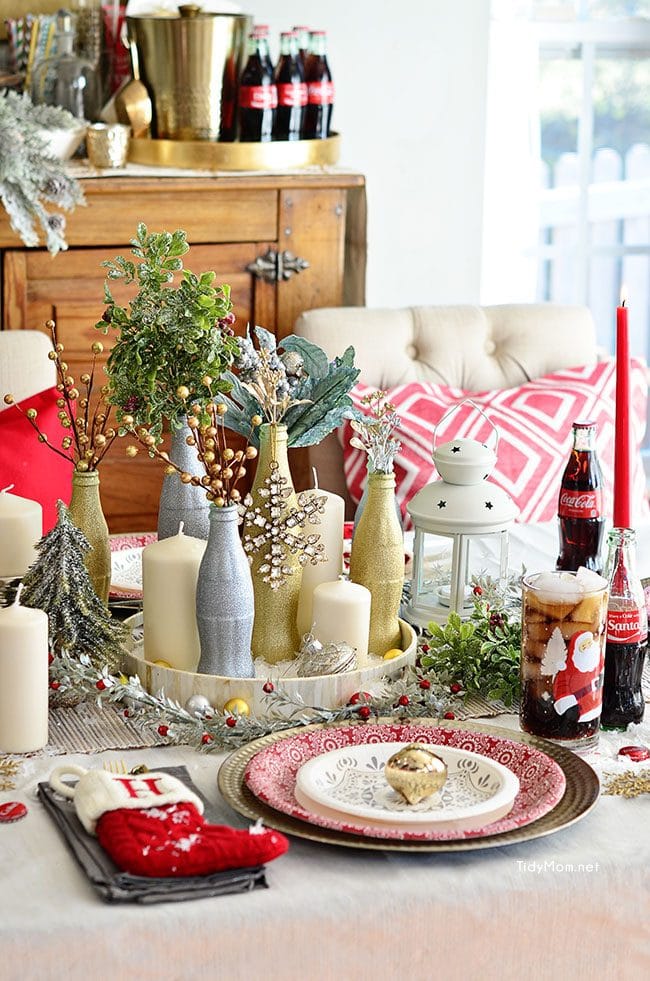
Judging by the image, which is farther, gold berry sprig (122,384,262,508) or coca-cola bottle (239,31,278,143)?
coca-cola bottle (239,31,278,143)

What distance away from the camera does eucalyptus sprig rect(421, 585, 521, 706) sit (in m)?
1.27

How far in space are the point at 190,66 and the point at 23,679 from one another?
1.94 m

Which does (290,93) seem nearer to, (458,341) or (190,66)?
(190,66)

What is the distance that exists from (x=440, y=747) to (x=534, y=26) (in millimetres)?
2933

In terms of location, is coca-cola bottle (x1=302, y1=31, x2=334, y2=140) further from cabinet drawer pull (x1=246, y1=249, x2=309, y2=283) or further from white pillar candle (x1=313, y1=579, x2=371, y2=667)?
white pillar candle (x1=313, y1=579, x2=371, y2=667)

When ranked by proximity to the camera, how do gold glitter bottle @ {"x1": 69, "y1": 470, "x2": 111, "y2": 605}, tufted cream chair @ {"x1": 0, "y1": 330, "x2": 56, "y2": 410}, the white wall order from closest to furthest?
gold glitter bottle @ {"x1": 69, "y1": 470, "x2": 111, "y2": 605} → tufted cream chair @ {"x1": 0, "y1": 330, "x2": 56, "y2": 410} → the white wall

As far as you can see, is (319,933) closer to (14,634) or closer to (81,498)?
(14,634)

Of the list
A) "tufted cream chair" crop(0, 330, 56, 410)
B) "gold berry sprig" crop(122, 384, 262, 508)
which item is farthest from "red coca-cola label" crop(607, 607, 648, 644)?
"tufted cream chair" crop(0, 330, 56, 410)

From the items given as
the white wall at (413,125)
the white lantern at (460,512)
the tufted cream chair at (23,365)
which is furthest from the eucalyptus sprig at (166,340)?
the white wall at (413,125)

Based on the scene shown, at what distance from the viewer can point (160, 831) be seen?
36.9 inches

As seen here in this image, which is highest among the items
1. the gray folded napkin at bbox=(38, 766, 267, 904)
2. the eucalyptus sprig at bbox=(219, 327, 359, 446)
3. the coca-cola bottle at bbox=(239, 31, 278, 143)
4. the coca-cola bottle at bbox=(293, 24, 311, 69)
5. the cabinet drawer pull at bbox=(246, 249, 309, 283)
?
the coca-cola bottle at bbox=(293, 24, 311, 69)

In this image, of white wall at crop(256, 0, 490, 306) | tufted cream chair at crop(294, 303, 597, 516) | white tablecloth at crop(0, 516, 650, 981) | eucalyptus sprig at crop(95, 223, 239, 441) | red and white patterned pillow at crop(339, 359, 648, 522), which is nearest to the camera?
white tablecloth at crop(0, 516, 650, 981)

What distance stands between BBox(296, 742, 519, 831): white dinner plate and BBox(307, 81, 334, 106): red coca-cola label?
2.03 metres

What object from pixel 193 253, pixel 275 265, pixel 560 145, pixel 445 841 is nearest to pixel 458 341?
pixel 275 265
